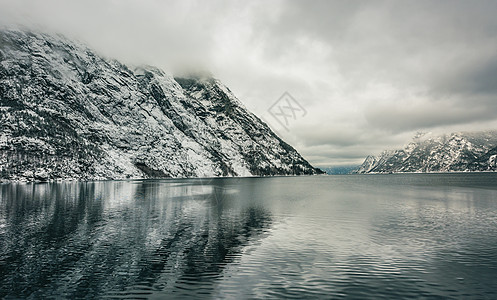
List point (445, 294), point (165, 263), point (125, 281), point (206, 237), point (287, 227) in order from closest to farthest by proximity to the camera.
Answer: point (445, 294)
point (125, 281)
point (165, 263)
point (206, 237)
point (287, 227)

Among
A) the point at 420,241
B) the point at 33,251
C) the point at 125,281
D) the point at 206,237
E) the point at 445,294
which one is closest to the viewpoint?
the point at 445,294

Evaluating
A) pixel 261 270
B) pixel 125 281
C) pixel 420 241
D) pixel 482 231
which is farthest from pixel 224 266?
pixel 482 231

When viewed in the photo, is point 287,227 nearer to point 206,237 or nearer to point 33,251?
point 206,237

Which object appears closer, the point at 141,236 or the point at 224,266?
the point at 224,266

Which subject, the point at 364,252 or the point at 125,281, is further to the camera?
the point at 364,252

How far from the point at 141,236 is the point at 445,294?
32015mm

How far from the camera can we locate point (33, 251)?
30.2m

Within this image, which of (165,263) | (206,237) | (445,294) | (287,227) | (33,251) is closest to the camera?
(445,294)

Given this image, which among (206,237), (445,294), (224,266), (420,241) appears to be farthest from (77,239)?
(420,241)

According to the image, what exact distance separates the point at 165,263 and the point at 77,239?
15.3 m

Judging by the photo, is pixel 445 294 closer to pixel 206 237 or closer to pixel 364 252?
pixel 364 252

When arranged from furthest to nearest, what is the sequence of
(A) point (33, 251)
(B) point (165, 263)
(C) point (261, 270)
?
(A) point (33, 251) → (B) point (165, 263) → (C) point (261, 270)

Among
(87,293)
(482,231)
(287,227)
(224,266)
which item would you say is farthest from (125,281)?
(482,231)

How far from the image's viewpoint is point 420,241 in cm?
3538
